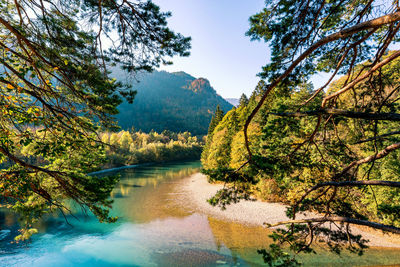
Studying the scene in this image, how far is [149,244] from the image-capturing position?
1138cm

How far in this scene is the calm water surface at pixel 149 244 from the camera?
9.54 meters

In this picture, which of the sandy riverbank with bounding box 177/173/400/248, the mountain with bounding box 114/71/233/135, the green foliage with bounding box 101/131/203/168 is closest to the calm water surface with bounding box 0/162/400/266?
the sandy riverbank with bounding box 177/173/400/248

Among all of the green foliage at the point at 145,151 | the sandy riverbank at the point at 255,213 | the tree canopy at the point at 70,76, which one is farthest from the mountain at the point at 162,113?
→ the tree canopy at the point at 70,76

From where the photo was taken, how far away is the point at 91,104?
3699mm

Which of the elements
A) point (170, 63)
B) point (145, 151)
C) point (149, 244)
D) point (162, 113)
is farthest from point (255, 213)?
point (162, 113)

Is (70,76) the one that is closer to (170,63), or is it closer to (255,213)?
(170,63)

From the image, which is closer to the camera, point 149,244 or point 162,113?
point 149,244

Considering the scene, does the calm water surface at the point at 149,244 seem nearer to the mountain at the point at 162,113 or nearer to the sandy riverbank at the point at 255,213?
the sandy riverbank at the point at 255,213

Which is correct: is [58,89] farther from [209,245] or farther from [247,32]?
[209,245]

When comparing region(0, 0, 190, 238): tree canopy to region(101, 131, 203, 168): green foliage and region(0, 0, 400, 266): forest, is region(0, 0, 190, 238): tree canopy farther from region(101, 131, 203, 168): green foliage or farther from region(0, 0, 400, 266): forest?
region(101, 131, 203, 168): green foliage

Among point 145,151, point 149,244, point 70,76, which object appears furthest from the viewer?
point 145,151

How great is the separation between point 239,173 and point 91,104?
120 inches

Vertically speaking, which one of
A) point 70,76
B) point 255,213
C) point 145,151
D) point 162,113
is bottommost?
point 255,213

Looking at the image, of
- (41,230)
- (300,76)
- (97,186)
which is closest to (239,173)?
(300,76)
